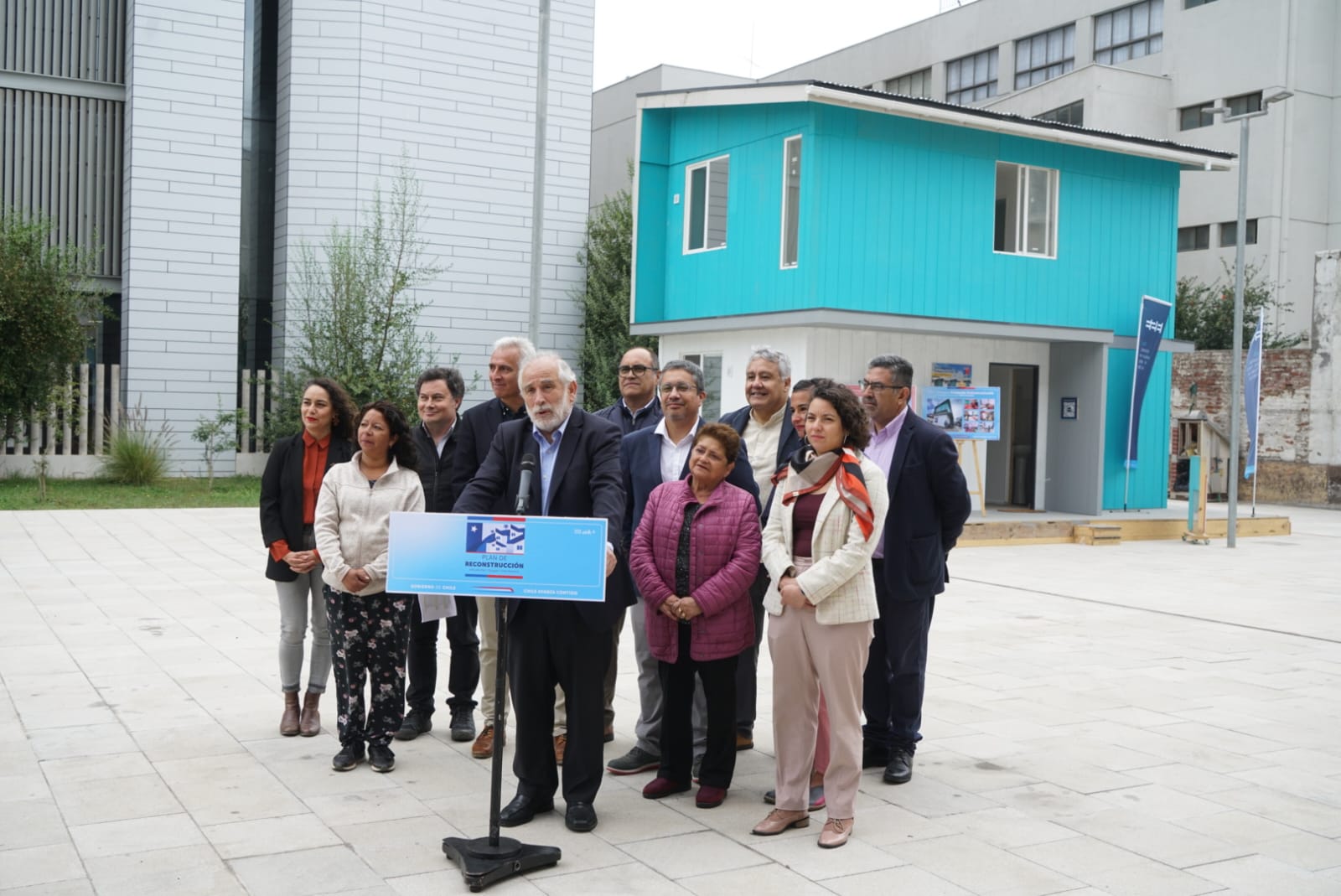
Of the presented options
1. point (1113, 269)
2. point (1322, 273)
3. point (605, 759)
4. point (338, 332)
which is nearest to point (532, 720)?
point (605, 759)

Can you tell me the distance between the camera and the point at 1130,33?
3916 cm

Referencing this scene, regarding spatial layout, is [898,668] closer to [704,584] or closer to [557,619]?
[704,584]

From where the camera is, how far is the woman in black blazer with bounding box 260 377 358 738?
242 inches

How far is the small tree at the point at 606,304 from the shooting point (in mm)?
23453

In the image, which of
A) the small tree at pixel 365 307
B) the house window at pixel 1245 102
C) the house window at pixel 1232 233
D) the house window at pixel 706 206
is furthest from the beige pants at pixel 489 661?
the house window at pixel 1245 102

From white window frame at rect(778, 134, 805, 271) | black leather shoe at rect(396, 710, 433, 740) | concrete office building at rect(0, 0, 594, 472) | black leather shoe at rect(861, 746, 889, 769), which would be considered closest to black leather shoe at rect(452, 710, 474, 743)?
black leather shoe at rect(396, 710, 433, 740)

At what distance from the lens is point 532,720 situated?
505 centimetres

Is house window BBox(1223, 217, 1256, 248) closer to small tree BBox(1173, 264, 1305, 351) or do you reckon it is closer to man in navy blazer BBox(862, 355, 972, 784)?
small tree BBox(1173, 264, 1305, 351)

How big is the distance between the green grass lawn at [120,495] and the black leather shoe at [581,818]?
556 inches

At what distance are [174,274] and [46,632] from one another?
14.1 meters

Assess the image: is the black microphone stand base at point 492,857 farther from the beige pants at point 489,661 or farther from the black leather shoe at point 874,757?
the black leather shoe at point 874,757

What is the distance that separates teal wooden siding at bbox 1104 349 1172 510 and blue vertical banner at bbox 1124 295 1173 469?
243 millimetres

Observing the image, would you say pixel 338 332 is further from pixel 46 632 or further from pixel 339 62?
pixel 46 632

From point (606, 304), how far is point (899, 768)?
18.6 metres
